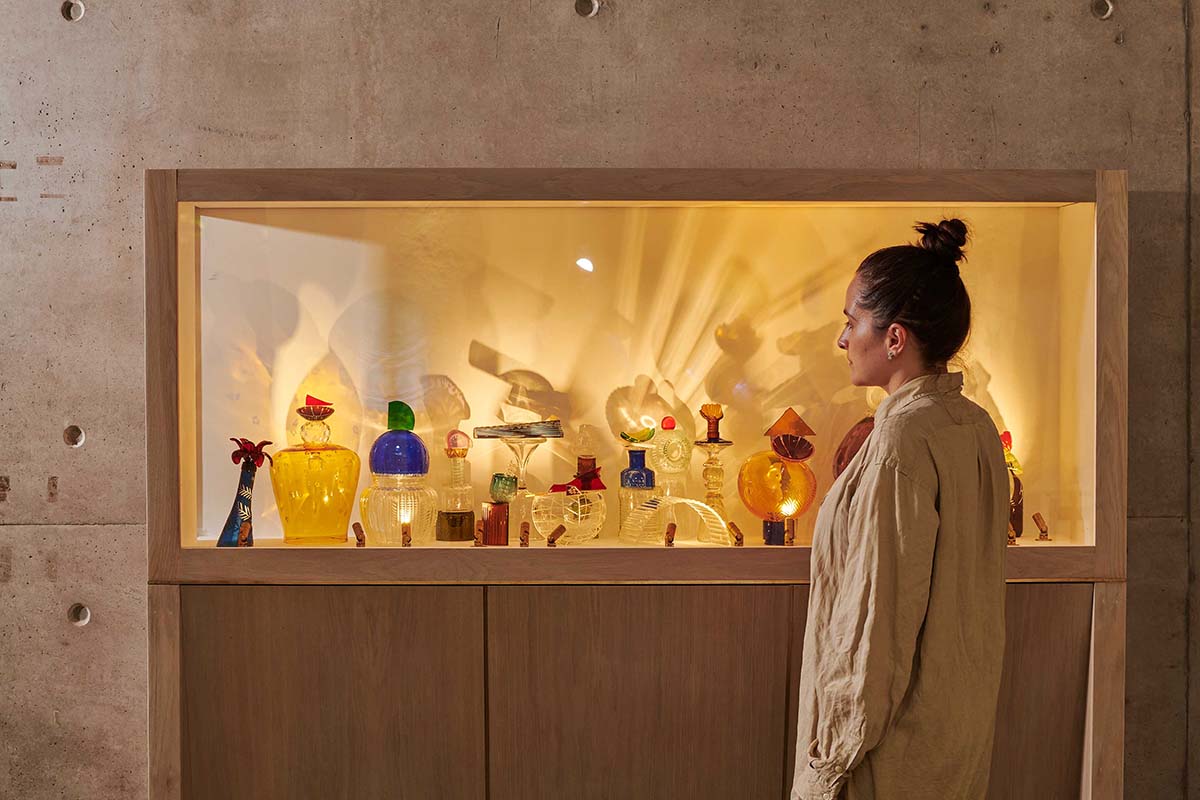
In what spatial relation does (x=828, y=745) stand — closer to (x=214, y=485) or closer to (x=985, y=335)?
(x=985, y=335)

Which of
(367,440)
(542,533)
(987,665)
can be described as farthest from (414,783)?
(987,665)

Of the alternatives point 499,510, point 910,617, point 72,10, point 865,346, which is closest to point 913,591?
point 910,617

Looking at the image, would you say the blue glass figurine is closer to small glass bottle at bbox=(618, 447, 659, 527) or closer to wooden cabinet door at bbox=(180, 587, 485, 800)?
wooden cabinet door at bbox=(180, 587, 485, 800)

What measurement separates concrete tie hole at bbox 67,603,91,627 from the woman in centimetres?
170

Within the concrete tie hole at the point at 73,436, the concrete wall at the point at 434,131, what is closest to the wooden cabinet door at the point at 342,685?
the concrete wall at the point at 434,131

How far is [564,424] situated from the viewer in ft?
6.40

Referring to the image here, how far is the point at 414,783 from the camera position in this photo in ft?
5.87

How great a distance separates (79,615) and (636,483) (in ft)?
4.50

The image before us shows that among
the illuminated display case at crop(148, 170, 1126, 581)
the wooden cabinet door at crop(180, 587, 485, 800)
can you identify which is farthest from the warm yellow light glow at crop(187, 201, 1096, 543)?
the wooden cabinet door at crop(180, 587, 485, 800)

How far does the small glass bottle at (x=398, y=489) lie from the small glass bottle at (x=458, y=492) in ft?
0.10

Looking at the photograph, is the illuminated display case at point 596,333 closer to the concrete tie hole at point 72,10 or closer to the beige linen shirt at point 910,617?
the beige linen shirt at point 910,617

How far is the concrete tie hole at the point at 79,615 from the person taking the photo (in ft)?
7.20

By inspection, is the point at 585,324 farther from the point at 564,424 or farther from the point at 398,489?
the point at 398,489

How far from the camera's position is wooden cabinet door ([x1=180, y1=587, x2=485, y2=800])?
177 cm
